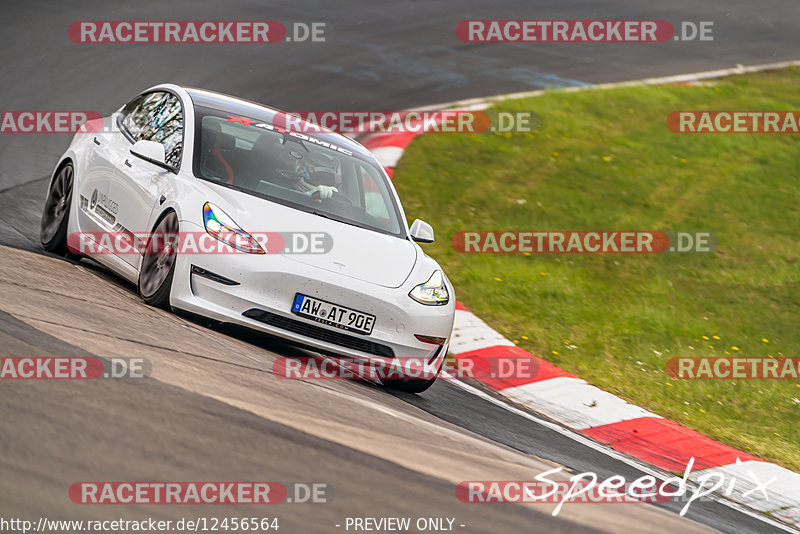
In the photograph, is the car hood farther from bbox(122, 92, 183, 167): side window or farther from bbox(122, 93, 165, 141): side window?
bbox(122, 93, 165, 141): side window

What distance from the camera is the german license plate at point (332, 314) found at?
626cm

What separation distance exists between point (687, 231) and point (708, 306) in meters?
1.90

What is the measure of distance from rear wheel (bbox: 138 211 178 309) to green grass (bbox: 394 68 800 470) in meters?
3.58

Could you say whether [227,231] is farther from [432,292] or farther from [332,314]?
[432,292]

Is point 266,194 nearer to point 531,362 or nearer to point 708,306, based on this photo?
point 531,362

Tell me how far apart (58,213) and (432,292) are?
3.31 meters

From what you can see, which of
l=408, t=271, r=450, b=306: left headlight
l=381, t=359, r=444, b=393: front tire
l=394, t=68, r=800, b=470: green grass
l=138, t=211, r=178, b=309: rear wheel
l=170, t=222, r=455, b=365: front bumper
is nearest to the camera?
l=170, t=222, r=455, b=365: front bumper

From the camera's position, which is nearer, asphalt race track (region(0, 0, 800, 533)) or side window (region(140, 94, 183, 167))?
asphalt race track (region(0, 0, 800, 533))

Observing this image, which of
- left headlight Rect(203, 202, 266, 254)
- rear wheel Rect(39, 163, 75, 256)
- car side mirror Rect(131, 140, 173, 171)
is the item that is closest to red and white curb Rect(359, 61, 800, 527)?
left headlight Rect(203, 202, 266, 254)

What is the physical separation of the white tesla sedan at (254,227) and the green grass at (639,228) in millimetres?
2326

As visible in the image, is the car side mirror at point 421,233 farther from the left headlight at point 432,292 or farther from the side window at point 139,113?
the side window at point 139,113

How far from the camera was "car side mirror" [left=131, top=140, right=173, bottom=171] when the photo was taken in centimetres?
693

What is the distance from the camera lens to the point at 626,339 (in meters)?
9.35

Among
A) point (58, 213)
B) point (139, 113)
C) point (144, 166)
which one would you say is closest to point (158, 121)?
point (139, 113)
